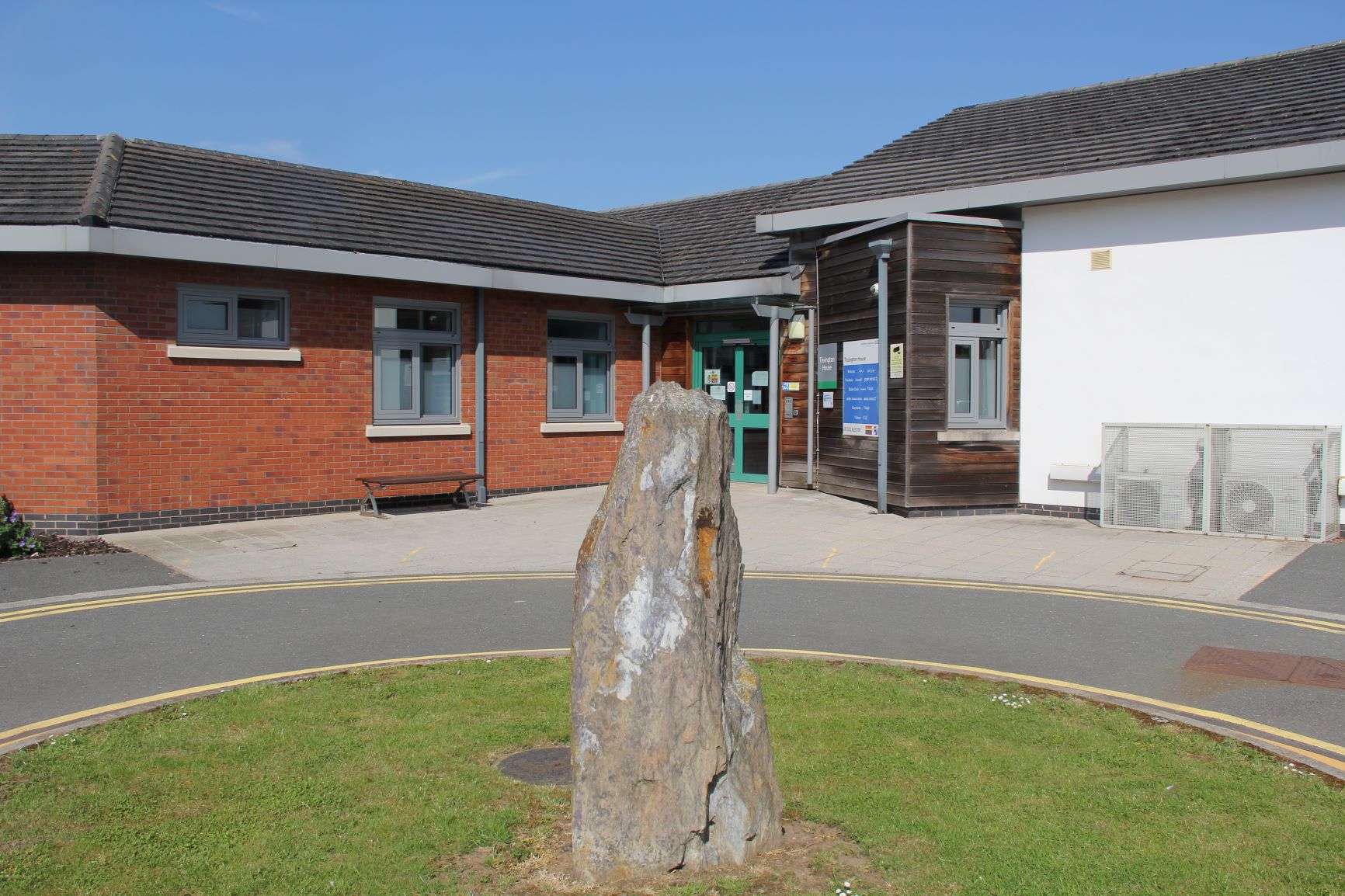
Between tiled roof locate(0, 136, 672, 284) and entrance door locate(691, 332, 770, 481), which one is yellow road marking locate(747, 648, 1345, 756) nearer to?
tiled roof locate(0, 136, 672, 284)

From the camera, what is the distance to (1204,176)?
13.2 meters

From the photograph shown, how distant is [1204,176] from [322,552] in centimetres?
1111

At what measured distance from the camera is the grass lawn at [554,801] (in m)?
4.00

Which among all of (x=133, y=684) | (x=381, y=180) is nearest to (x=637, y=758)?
(x=133, y=684)

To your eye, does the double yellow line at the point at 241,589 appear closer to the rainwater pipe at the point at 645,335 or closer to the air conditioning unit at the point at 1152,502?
the air conditioning unit at the point at 1152,502

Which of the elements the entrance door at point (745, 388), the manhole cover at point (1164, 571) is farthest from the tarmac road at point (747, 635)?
the entrance door at point (745, 388)

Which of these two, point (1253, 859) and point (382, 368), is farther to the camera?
point (382, 368)

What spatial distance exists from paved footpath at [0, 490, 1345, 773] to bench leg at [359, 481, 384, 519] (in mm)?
1221

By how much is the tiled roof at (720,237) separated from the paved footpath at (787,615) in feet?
20.5

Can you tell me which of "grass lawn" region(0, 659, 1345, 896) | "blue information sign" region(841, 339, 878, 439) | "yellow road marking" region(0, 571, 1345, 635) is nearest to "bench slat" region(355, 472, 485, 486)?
"yellow road marking" region(0, 571, 1345, 635)

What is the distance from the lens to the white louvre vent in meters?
12.4

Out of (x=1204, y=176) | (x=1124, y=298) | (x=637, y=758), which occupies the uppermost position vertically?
(x=1204, y=176)

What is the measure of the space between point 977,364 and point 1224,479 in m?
3.69

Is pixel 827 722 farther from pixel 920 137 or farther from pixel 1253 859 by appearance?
pixel 920 137
